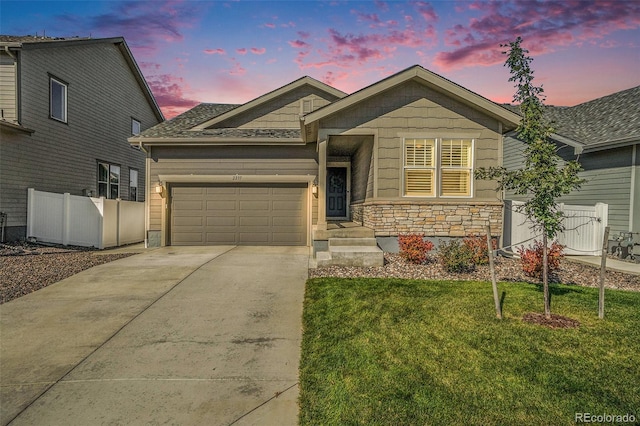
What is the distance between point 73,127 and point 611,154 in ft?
69.8

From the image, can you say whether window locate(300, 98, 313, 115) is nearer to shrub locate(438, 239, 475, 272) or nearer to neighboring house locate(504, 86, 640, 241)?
shrub locate(438, 239, 475, 272)

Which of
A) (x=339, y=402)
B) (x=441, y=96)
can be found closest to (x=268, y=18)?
(x=441, y=96)

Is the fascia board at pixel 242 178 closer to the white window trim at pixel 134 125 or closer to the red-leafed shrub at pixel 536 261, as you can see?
the red-leafed shrub at pixel 536 261

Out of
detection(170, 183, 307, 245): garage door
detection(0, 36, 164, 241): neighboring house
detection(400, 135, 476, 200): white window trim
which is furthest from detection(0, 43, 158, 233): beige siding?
detection(400, 135, 476, 200): white window trim

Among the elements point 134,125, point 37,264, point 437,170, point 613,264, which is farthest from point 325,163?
point 134,125

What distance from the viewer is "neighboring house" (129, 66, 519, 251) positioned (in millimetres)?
9719

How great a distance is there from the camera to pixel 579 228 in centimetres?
1049

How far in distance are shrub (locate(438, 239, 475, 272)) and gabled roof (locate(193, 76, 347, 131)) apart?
348 inches

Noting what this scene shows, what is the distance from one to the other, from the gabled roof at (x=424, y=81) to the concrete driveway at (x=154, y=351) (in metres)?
5.04

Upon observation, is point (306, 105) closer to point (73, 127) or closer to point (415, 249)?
point (415, 249)

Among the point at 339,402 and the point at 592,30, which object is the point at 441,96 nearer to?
the point at 592,30

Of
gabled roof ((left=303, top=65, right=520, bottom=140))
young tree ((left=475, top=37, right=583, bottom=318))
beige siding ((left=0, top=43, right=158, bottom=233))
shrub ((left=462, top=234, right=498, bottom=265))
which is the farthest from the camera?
beige siding ((left=0, top=43, right=158, bottom=233))

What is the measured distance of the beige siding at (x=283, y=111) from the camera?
13961 mm

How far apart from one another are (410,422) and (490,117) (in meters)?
9.48
